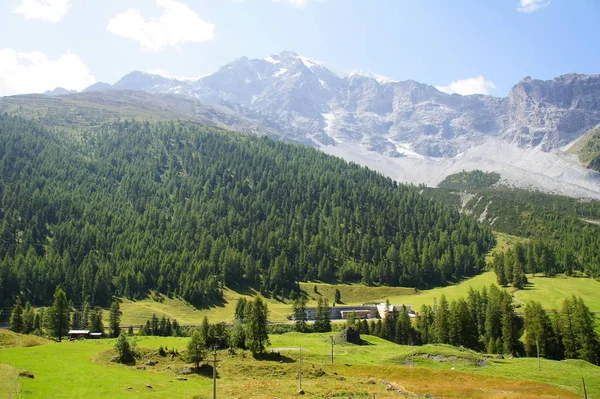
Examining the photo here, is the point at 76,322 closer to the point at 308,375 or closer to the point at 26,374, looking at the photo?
the point at 26,374

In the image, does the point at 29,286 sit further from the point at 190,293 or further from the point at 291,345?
the point at 291,345

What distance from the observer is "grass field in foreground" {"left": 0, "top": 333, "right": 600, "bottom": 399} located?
64250 mm

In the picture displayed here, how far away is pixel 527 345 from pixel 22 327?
13731cm

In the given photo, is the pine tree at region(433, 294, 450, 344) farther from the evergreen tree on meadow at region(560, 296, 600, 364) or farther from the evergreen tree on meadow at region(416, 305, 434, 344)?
the evergreen tree on meadow at region(560, 296, 600, 364)

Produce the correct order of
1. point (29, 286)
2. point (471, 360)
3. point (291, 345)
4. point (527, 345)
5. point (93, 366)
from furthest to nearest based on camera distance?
point (29, 286) → point (527, 345) → point (291, 345) → point (471, 360) → point (93, 366)

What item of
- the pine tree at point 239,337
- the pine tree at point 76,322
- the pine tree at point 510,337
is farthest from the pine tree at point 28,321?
the pine tree at point 510,337

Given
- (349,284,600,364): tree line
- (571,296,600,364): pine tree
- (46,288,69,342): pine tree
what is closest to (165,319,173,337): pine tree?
(46,288,69,342): pine tree

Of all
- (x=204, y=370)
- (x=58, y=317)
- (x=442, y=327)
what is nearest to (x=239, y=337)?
(x=204, y=370)

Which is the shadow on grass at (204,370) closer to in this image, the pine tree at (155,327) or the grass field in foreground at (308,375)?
the grass field in foreground at (308,375)

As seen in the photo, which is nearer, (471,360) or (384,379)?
(384,379)

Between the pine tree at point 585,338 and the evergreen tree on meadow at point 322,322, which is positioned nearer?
the pine tree at point 585,338

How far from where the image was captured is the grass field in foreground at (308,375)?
211 ft

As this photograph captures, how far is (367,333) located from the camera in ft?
484

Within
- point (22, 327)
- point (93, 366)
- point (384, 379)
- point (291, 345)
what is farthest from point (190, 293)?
point (384, 379)
